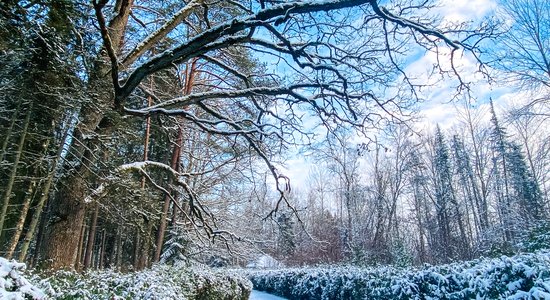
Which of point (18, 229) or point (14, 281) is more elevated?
point (18, 229)

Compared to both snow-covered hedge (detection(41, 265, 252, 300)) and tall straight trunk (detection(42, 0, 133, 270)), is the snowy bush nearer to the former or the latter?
snow-covered hedge (detection(41, 265, 252, 300))

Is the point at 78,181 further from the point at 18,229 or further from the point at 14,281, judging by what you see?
the point at 14,281

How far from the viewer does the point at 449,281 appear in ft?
17.3

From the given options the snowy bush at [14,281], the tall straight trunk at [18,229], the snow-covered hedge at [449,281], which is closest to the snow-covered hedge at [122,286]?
the snowy bush at [14,281]

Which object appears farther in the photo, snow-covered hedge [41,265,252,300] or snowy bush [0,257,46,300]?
snow-covered hedge [41,265,252,300]

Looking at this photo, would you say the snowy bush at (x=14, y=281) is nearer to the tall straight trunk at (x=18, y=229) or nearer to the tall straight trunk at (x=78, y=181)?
the tall straight trunk at (x=78, y=181)

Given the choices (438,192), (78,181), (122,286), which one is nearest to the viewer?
(122,286)

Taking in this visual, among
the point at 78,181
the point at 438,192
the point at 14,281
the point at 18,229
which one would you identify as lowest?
the point at 14,281

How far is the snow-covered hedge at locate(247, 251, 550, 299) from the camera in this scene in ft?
12.2

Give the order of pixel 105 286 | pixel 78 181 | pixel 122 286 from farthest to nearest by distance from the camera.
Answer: pixel 78 181 → pixel 122 286 → pixel 105 286

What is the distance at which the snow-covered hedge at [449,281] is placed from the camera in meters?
3.71

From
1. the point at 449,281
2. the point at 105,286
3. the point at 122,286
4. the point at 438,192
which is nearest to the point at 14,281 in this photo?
the point at 105,286

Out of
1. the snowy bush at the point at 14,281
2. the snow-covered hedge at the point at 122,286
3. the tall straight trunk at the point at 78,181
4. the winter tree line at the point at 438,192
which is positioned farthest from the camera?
the winter tree line at the point at 438,192

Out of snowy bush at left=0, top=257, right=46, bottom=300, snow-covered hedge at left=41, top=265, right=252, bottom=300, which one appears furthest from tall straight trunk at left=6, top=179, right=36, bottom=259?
snowy bush at left=0, top=257, right=46, bottom=300
